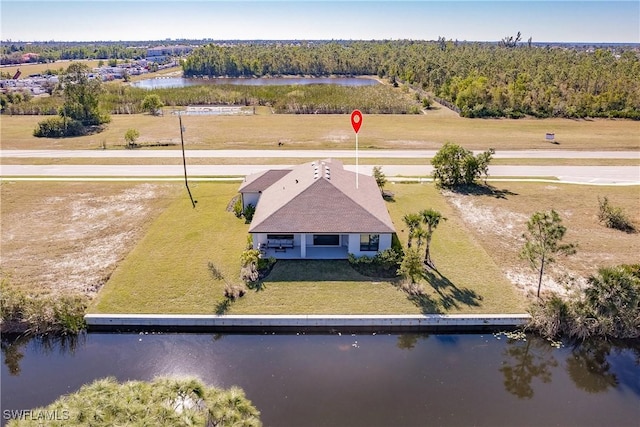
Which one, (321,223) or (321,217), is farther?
(321,217)

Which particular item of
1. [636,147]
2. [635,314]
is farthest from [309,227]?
[636,147]

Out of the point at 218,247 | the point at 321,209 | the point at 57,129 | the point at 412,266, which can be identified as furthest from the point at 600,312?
the point at 57,129

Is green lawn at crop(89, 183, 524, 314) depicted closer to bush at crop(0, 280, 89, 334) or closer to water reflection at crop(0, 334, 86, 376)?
bush at crop(0, 280, 89, 334)

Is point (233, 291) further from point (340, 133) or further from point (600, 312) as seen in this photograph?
point (340, 133)

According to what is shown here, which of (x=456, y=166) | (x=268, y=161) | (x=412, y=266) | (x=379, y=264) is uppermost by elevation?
(x=456, y=166)

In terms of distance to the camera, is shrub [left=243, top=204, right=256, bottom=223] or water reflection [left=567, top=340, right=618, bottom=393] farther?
shrub [left=243, top=204, right=256, bottom=223]

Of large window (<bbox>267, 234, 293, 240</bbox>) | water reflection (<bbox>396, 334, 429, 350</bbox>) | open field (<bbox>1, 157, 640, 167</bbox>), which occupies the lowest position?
water reflection (<bbox>396, 334, 429, 350</bbox>)

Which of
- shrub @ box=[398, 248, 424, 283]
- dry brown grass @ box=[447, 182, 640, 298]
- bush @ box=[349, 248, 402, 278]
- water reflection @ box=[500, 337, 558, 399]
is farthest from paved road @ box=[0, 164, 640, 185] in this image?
water reflection @ box=[500, 337, 558, 399]
